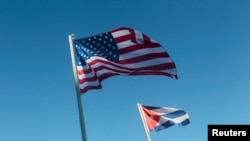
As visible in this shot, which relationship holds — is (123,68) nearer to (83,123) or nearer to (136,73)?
(136,73)

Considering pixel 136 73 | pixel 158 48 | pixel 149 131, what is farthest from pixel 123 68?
pixel 149 131

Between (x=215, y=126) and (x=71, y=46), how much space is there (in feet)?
17.2

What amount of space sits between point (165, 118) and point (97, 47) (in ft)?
41.8

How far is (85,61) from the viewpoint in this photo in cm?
1497

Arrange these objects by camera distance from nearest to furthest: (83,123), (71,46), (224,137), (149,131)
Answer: (224,137)
(83,123)
(71,46)
(149,131)

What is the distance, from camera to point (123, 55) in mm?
14922

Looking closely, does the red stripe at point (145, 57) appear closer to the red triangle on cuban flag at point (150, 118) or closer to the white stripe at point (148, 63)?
the white stripe at point (148, 63)

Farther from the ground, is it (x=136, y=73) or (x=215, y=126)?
(x=136, y=73)

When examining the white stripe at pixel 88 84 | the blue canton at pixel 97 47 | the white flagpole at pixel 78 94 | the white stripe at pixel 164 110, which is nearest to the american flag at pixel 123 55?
the blue canton at pixel 97 47

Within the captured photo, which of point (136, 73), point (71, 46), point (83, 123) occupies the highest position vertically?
point (71, 46)

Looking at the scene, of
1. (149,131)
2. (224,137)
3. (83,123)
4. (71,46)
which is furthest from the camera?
(149,131)

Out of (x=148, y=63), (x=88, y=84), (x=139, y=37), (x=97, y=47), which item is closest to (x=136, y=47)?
(x=139, y=37)

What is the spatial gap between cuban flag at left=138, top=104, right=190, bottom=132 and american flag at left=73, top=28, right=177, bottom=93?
11983 millimetres

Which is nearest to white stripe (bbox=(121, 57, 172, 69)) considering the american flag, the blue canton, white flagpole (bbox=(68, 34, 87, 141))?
the american flag
